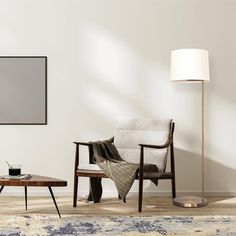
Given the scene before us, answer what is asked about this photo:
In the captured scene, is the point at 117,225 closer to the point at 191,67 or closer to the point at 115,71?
the point at 191,67

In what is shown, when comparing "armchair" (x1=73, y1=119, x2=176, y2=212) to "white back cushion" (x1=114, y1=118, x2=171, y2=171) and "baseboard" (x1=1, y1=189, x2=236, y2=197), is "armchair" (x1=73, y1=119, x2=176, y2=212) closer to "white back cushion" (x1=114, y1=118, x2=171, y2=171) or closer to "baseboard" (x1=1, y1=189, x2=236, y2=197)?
"white back cushion" (x1=114, y1=118, x2=171, y2=171)

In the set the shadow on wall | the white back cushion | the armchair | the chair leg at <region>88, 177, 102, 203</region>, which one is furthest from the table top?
the shadow on wall

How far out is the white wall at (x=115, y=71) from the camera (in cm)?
514

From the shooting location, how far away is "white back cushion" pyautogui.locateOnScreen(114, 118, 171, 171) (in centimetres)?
478

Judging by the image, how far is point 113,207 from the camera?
14.9 feet

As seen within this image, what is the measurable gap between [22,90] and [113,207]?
61.2 inches

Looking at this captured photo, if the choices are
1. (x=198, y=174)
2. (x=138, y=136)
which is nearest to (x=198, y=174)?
(x=198, y=174)

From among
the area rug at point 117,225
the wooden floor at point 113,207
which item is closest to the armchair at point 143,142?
the wooden floor at point 113,207

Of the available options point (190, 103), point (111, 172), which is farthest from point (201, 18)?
point (111, 172)

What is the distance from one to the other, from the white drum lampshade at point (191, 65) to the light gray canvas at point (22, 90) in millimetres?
1417

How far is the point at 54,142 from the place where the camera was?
5184 mm

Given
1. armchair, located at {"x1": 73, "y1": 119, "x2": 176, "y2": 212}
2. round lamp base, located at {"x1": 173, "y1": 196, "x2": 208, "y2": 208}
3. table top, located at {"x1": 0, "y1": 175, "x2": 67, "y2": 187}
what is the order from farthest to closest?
armchair, located at {"x1": 73, "y1": 119, "x2": 176, "y2": 212} → round lamp base, located at {"x1": 173, "y1": 196, "x2": 208, "y2": 208} → table top, located at {"x1": 0, "y1": 175, "x2": 67, "y2": 187}

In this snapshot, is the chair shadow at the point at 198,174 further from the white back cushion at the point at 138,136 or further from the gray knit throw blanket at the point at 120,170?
the gray knit throw blanket at the point at 120,170

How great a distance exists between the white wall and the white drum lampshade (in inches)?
20.0
